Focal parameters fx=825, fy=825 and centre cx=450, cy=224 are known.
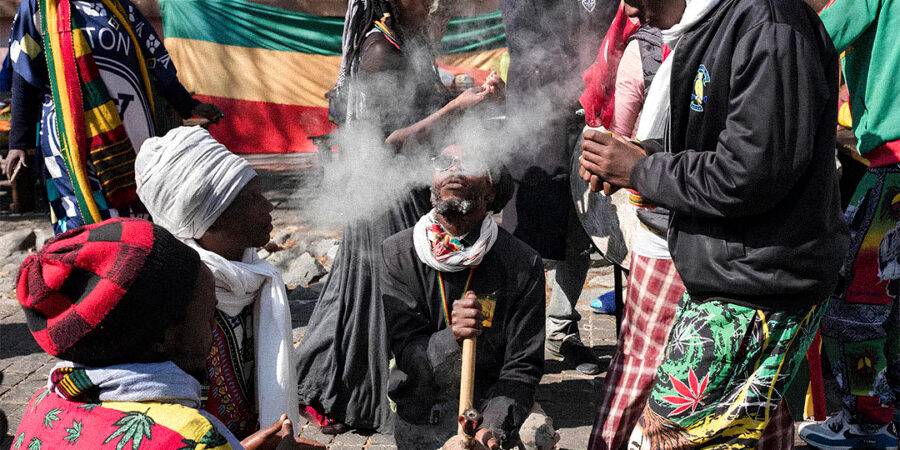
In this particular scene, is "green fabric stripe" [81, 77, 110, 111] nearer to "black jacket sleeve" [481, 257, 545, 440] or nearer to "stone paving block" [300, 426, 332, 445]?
"stone paving block" [300, 426, 332, 445]

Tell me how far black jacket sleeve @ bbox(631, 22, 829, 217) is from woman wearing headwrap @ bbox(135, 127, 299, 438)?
1.37 metres

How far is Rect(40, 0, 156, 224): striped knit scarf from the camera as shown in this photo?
4.00m

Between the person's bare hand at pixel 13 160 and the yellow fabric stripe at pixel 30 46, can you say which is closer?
the yellow fabric stripe at pixel 30 46

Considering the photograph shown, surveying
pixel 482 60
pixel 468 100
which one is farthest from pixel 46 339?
pixel 482 60

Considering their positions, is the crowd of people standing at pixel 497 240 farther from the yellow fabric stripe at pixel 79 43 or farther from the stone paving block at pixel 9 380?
the stone paving block at pixel 9 380

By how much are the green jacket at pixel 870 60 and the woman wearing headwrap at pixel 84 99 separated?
10.7ft

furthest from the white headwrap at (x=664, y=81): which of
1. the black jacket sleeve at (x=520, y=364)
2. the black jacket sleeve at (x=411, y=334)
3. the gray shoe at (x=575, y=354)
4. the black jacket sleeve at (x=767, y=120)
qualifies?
the gray shoe at (x=575, y=354)

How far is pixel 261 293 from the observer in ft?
8.59

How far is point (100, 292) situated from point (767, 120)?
5.23 ft

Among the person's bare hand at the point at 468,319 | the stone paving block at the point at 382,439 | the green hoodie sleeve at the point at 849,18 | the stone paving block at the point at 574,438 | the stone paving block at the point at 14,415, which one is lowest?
the stone paving block at the point at 14,415

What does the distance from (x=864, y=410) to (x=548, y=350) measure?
1.85 m

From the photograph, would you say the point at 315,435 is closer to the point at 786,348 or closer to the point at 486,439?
the point at 486,439

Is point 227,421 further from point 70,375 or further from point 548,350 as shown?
point 548,350

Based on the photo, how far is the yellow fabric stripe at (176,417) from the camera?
159 cm
